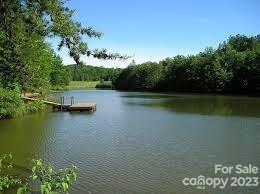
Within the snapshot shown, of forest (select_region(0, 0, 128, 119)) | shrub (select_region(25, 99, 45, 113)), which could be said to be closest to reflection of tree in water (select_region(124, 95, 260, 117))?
shrub (select_region(25, 99, 45, 113))

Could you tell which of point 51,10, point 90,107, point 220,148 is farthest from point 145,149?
point 90,107

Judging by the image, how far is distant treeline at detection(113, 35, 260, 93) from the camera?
8025 centimetres

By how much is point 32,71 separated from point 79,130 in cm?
1789

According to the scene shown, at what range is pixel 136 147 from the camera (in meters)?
20.3

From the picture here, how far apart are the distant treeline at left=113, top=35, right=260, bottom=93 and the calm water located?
4909 cm

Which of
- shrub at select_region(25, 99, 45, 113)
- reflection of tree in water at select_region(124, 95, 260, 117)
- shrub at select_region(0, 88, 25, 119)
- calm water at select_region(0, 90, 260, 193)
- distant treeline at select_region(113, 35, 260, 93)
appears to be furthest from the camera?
distant treeline at select_region(113, 35, 260, 93)

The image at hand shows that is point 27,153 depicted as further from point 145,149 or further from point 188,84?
point 188,84

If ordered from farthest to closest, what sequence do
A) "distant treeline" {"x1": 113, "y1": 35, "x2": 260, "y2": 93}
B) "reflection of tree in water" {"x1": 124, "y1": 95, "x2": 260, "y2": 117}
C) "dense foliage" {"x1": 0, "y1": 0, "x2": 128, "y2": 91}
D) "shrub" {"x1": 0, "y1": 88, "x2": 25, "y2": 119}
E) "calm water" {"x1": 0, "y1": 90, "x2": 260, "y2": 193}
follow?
"distant treeline" {"x1": 113, "y1": 35, "x2": 260, "y2": 93}
"reflection of tree in water" {"x1": 124, "y1": 95, "x2": 260, "y2": 117}
"shrub" {"x1": 0, "y1": 88, "x2": 25, "y2": 119}
"calm water" {"x1": 0, "y1": 90, "x2": 260, "y2": 193}
"dense foliage" {"x1": 0, "y1": 0, "x2": 128, "y2": 91}

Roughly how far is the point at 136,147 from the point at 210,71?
71164 millimetres

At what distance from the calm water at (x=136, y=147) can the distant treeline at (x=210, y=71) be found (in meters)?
49.1

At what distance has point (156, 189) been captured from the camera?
13.0 meters

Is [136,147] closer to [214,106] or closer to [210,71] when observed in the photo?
[214,106]

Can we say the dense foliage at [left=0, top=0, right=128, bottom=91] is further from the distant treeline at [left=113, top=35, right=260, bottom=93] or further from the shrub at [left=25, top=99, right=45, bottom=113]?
the distant treeline at [left=113, top=35, right=260, bottom=93]

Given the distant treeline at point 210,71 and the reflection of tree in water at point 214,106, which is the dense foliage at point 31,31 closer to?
the reflection of tree in water at point 214,106
